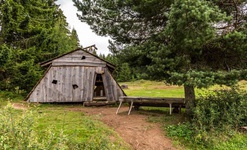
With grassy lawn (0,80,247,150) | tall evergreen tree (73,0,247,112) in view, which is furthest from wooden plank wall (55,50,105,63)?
grassy lawn (0,80,247,150)

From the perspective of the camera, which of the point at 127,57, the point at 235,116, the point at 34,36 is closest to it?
the point at 235,116

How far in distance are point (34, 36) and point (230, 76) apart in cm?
1572

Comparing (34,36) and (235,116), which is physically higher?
(34,36)

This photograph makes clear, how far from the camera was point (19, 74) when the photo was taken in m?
15.4

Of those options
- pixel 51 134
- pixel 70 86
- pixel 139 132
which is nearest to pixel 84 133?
pixel 139 132

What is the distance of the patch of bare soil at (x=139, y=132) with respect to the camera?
6496 mm

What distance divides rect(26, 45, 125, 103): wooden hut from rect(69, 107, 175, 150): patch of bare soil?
16.1ft

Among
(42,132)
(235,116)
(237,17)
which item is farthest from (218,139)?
(42,132)

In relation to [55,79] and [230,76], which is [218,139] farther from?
[55,79]

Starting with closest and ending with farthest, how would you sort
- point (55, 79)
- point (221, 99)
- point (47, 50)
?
point (221, 99), point (55, 79), point (47, 50)

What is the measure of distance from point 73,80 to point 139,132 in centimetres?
824

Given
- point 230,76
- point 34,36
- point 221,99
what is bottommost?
point 221,99

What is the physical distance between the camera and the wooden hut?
546 inches

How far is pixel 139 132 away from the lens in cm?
744
